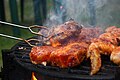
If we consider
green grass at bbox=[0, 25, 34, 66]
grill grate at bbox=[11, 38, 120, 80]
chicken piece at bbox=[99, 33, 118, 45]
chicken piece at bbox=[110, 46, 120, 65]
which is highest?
green grass at bbox=[0, 25, 34, 66]

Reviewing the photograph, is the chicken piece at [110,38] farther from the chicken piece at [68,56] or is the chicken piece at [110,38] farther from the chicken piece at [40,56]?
the chicken piece at [40,56]

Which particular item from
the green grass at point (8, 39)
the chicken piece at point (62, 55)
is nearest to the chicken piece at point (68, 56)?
the chicken piece at point (62, 55)

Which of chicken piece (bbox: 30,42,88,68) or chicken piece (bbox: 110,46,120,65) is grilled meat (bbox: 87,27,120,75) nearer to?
chicken piece (bbox: 110,46,120,65)

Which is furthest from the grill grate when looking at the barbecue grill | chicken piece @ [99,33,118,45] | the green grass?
the green grass

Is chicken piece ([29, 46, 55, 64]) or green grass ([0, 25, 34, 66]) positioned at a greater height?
green grass ([0, 25, 34, 66])

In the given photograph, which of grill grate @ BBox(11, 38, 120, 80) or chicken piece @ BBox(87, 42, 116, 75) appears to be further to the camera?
chicken piece @ BBox(87, 42, 116, 75)

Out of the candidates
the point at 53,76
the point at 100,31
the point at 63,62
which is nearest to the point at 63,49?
the point at 63,62

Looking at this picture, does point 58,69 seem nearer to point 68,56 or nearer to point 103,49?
point 68,56

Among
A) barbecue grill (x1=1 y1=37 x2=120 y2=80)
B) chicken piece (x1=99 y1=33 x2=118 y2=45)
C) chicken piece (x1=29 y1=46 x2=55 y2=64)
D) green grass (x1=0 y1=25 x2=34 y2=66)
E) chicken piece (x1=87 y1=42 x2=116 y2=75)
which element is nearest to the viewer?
barbecue grill (x1=1 y1=37 x2=120 y2=80)

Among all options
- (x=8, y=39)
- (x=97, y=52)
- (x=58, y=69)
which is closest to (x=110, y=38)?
(x=97, y=52)
